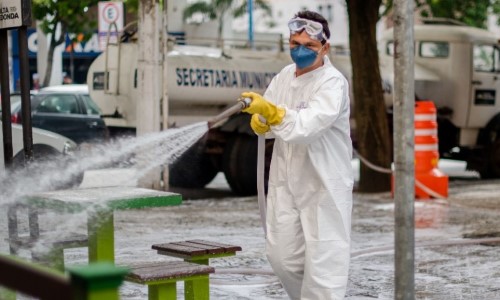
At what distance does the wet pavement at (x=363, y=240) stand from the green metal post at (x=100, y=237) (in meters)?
1.23

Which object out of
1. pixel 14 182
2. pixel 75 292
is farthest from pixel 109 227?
pixel 75 292

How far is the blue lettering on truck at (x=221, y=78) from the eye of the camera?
596 inches

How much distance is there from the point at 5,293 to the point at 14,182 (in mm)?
2931

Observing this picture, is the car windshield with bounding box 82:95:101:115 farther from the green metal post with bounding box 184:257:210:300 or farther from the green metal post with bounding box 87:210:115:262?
the green metal post with bounding box 184:257:210:300

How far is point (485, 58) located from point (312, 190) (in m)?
13.4

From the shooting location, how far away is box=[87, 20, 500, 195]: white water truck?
15.2 meters

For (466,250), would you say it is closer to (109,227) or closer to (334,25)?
(109,227)

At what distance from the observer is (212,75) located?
50.5 ft

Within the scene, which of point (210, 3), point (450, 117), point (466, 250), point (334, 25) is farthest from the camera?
point (334, 25)

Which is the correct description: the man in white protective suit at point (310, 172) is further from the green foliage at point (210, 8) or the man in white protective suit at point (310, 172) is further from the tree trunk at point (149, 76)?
the green foliage at point (210, 8)

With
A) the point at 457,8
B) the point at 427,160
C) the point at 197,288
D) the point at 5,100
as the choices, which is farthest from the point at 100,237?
the point at 457,8

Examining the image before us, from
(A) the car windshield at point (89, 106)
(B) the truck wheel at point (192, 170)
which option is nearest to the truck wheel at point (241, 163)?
(B) the truck wheel at point (192, 170)

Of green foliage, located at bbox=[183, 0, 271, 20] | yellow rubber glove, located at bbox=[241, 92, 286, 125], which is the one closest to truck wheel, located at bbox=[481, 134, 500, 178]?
yellow rubber glove, located at bbox=[241, 92, 286, 125]

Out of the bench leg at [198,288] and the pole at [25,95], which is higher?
the pole at [25,95]
